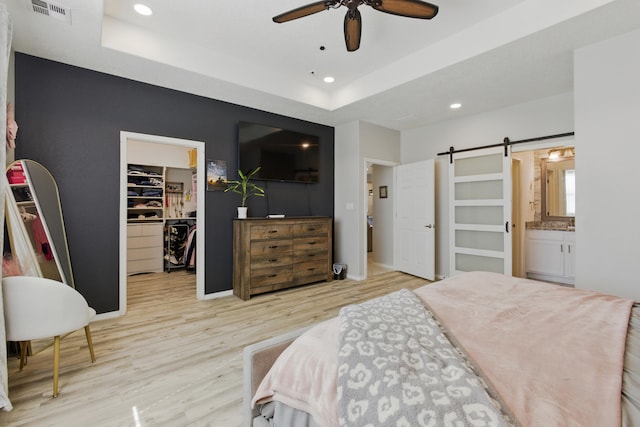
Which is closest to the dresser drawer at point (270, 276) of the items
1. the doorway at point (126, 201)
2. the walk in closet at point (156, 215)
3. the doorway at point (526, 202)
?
the doorway at point (126, 201)

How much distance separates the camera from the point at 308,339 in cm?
113

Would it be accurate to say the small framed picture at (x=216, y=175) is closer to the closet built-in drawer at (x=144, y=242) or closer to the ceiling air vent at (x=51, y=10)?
the ceiling air vent at (x=51, y=10)

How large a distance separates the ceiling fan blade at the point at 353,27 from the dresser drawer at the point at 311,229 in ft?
7.91

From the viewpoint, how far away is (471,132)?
14.3 feet

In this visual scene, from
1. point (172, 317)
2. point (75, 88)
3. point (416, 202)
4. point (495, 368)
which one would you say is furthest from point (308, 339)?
point (416, 202)

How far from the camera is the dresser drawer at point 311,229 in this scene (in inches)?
159

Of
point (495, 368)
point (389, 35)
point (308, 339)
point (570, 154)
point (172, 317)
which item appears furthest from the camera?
point (570, 154)

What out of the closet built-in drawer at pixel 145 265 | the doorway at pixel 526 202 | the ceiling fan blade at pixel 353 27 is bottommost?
the closet built-in drawer at pixel 145 265

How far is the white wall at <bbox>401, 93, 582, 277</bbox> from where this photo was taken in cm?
357

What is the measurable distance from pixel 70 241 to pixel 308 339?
9.95ft

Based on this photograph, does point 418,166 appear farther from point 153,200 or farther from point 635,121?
point 153,200

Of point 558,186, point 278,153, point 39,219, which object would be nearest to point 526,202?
point 558,186

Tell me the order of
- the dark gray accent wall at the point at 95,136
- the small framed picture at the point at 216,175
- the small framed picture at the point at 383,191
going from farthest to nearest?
the small framed picture at the point at 383,191, the small framed picture at the point at 216,175, the dark gray accent wall at the point at 95,136

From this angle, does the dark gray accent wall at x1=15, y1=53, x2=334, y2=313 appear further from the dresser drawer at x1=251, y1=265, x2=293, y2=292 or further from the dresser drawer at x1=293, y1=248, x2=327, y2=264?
the dresser drawer at x1=293, y1=248, x2=327, y2=264
